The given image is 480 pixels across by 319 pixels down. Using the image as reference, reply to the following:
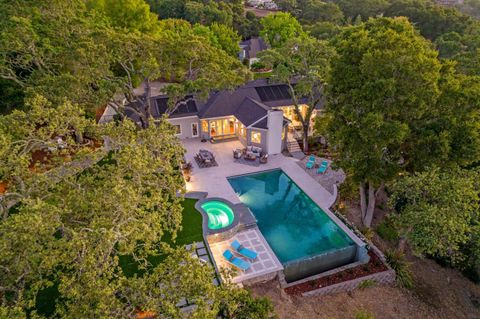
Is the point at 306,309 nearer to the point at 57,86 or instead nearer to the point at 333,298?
the point at 333,298

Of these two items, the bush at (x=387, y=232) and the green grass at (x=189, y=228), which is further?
the bush at (x=387, y=232)

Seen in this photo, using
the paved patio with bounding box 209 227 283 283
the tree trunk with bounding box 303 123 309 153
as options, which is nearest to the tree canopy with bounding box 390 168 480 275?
the paved patio with bounding box 209 227 283 283

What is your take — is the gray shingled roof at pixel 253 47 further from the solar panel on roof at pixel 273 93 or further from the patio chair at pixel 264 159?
the patio chair at pixel 264 159

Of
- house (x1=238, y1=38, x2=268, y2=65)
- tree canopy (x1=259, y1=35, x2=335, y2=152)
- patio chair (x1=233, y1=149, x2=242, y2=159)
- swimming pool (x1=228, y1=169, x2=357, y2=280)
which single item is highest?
tree canopy (x1=259, y1=35, x2=335, y2=152)

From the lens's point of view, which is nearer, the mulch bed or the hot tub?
the mulch bed

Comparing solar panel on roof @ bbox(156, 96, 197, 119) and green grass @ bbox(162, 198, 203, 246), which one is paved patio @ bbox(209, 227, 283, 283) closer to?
A: green grass @ bbox(162, 198, 203, 246)

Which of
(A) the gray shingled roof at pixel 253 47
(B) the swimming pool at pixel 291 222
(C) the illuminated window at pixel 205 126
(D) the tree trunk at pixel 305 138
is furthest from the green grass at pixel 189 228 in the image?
(A) the gray shingled roof at pixel 253 47

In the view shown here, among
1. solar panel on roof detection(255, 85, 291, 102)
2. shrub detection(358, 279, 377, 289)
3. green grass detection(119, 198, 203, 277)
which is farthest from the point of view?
solar panel on roof detection(255, 85, 291, 102)
